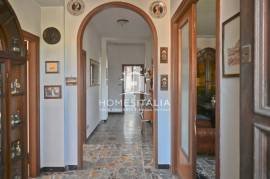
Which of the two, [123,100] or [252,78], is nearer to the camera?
[252,78]

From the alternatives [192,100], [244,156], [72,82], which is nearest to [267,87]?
[244,156]

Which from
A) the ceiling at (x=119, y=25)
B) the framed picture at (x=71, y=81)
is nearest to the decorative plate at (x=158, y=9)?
the ceiling at (x=119, y=25)

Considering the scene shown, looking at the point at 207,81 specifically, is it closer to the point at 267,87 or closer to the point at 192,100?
the point at 192,100

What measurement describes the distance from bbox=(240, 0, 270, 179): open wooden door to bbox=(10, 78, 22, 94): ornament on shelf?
245cm

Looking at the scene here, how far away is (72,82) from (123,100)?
7985mm

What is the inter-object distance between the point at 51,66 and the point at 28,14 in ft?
2.90

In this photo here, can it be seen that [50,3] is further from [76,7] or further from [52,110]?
[52,110]

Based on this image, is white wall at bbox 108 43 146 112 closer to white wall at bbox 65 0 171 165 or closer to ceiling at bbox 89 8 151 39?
ceiling at bbox 89 8 151 39

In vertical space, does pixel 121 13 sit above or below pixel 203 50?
above

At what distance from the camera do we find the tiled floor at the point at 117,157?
4035mm

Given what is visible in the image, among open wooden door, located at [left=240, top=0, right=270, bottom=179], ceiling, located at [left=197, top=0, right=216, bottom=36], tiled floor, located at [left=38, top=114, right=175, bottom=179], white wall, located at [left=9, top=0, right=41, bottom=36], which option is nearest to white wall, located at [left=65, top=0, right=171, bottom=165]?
tiled floor, located at [left=38, top=114, right=175, bottom=179]

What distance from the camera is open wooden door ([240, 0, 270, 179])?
90 cm

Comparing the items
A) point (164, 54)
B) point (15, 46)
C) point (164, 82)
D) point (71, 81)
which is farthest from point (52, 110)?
point (164, 54)

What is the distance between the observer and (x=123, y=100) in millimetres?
12203
